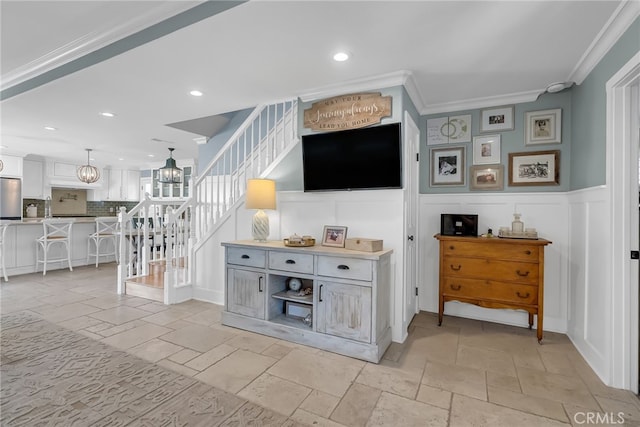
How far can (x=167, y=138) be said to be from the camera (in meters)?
5.59

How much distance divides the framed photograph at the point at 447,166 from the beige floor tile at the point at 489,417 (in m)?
2.32

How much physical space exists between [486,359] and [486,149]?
2196 mm

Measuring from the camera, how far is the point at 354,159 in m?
2.92

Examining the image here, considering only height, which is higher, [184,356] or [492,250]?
[492,250]

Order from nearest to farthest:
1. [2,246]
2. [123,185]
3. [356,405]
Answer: [356,405] < [2,246] < [123,185]

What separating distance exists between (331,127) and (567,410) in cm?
285

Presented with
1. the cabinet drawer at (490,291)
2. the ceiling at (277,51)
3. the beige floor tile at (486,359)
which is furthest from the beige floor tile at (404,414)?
the ceiling at (277,51)

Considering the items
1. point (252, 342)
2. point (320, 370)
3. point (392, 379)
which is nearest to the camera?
point (392, 379)

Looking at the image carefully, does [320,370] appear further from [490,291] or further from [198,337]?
[490,291]

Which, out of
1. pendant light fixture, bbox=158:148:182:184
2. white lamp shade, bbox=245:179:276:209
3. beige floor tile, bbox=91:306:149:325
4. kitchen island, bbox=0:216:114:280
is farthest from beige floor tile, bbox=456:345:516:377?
kitchen island, bbox=0:216:114:280

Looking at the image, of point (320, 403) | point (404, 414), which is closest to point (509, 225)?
point (404, 414)

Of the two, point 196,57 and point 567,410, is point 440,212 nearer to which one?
point 567,410

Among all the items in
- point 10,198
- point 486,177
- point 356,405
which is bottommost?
point 356,405

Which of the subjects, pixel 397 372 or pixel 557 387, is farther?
pixel 397 372
